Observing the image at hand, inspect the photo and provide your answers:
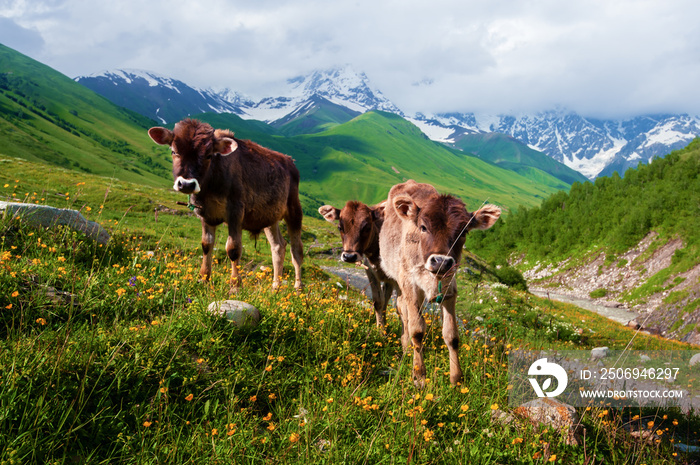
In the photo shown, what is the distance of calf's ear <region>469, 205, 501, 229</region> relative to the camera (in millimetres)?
6043

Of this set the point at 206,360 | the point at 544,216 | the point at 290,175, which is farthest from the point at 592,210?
the point at 206,360

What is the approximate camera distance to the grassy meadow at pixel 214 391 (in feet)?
11.2

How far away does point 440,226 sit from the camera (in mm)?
5840

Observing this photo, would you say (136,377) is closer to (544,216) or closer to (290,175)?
(290,175)

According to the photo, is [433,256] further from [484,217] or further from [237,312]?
[237,312]

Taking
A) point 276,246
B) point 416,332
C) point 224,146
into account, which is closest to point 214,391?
point 416,332

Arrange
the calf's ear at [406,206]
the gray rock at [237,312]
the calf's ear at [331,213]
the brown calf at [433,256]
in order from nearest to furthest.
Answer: the gray rock at [237,312] < the brown calf at [433,256] < the calf's ear at [406,206] < the calf's ear at [331,213]

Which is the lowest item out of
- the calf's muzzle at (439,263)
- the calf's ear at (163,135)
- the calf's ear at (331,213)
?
the calf's muzzle at (439,263)

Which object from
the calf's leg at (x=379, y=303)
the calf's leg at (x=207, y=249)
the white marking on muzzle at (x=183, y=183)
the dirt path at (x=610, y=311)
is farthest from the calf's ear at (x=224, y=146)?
the dirt path at (x=610, y=311)

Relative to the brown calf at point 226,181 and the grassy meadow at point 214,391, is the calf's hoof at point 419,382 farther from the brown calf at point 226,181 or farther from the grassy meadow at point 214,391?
the brown calf at point 226,181

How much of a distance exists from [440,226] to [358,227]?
3.16 meters

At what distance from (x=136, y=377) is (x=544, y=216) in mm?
112443

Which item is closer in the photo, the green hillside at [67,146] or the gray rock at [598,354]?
the gray rock at [598,354]

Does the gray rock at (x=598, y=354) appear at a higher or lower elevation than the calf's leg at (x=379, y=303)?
lower
